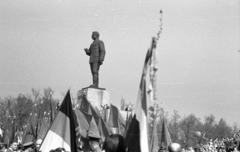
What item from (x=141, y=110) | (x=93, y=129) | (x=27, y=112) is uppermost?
(x=141, y=110)

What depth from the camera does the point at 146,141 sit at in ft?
15.5

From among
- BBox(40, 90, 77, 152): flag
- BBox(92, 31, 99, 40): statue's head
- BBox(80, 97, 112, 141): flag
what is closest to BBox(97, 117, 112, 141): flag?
BBox(80, 97, 112, 141): flag

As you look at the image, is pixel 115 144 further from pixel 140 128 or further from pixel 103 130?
pixel 103 130

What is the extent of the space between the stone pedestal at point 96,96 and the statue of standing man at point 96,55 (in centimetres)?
30

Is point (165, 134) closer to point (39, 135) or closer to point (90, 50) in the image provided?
point (39, 135)

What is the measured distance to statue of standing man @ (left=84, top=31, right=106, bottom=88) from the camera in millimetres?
18578

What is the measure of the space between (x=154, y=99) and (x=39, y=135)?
6.74 m

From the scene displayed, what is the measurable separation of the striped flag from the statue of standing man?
13.9 m

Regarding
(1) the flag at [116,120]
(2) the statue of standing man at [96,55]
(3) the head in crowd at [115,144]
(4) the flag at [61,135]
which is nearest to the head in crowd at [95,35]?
(2) the statue of standing man at [96,55]

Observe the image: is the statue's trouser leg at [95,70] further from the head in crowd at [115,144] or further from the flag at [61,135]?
the head in crowd at [115,144]

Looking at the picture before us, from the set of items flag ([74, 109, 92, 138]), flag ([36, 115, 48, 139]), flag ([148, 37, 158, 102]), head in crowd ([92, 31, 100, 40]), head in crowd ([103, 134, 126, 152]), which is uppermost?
head in crowd ([92, 31, 100, 40])

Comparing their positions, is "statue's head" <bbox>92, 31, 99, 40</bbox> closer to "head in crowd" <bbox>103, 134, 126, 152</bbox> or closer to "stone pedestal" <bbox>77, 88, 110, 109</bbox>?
"stone pedestal" <bbox>77, 88, 110, 109</bbox>

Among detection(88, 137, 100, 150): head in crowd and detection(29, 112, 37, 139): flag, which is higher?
detection(88, 137, 100, 150): head in crowd

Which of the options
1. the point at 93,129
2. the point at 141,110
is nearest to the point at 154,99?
the point at 141,110
